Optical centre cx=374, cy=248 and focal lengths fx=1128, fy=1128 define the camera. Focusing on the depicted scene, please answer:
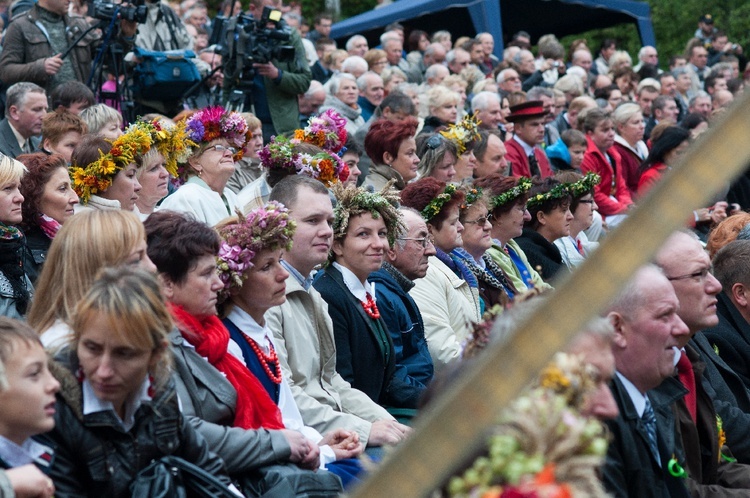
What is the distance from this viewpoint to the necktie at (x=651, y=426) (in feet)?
13.1

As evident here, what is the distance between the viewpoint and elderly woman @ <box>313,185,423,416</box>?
5.64 meters

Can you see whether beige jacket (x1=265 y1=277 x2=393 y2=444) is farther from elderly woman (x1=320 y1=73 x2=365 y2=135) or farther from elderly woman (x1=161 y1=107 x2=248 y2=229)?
elderly woman (x1=320 y1=73 x2=365 y2=135)

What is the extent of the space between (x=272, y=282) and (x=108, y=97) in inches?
195

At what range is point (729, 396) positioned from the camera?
5535 millimetres

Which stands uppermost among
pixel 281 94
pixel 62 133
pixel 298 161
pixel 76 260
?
pixel 76 260

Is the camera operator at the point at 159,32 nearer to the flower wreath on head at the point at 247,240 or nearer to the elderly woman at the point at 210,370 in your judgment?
the flower wreath on head at the point at 247,240

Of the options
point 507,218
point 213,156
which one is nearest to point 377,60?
point 507,218

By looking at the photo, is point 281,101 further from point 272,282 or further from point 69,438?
point 69,438

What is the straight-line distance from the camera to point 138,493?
3.45 meters

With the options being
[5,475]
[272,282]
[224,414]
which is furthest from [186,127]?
[5,475]

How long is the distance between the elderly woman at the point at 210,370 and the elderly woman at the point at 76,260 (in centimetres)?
26

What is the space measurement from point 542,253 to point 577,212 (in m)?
0.93

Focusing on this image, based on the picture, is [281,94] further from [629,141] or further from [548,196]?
[629,141]

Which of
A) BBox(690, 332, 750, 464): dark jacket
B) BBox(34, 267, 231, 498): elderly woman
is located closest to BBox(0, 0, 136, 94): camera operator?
BBox(690, 332, 750, 464): dark jacket
